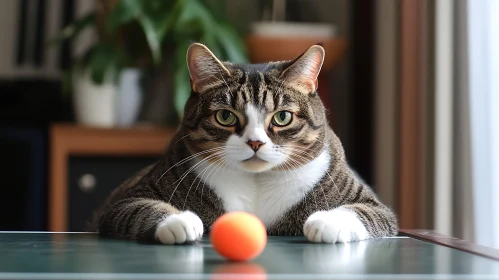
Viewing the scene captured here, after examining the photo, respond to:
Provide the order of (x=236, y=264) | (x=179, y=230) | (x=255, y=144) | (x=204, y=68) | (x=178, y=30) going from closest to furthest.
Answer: (x=236, y=264) → (x=179, y=230) → (x=255, y=144) → (x=204, y=68) → (x=178, y=30)

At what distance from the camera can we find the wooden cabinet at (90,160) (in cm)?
285

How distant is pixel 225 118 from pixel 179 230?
0.28m

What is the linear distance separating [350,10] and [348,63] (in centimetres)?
25

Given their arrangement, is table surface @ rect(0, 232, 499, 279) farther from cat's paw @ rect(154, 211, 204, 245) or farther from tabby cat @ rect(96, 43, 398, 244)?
tabby cat @ rect(96, 43, 398, 244)

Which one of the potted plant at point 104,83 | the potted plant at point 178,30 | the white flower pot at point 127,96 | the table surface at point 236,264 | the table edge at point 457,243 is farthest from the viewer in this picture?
the white flower pot at point 127,96

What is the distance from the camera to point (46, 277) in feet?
3.11

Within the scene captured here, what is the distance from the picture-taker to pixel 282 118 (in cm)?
149

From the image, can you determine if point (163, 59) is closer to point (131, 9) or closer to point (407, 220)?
point (131, 9)

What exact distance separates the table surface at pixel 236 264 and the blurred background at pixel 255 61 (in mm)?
800

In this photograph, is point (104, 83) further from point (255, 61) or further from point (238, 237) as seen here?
point (238, 237)

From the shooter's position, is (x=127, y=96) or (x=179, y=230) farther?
(x=127, y=96)

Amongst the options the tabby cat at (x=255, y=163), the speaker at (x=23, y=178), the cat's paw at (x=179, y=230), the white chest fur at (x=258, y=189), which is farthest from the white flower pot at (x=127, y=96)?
the cat's paw at (x=179, y=230)

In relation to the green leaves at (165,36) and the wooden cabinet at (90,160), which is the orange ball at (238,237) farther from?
the wooden cabinet at (90,160)

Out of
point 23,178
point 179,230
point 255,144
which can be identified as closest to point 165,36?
point 23,178
